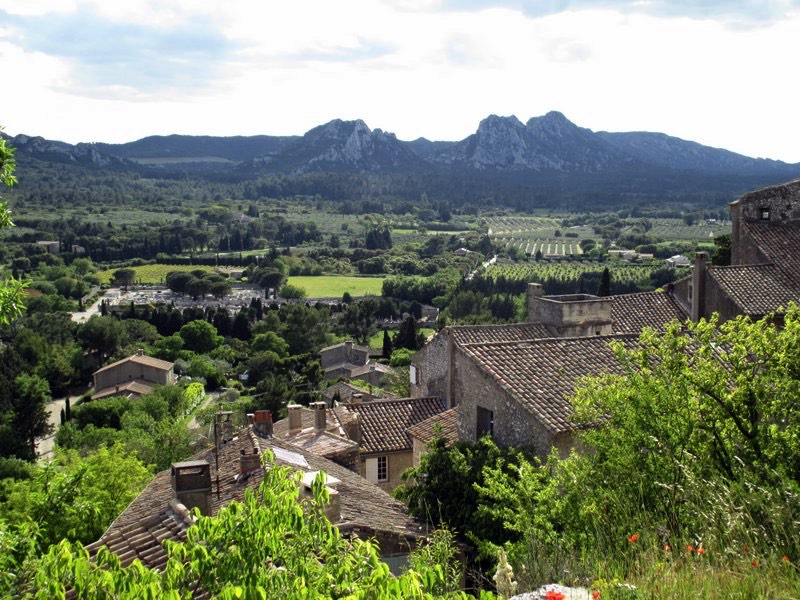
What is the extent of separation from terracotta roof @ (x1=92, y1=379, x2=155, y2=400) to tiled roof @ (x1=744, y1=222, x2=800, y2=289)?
191ft

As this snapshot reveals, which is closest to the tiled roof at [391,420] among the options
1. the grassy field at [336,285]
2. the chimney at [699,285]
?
the chimney at [699,285]

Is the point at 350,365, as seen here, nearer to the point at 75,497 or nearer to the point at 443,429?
the point at 443,429

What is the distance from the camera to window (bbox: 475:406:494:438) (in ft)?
55.5

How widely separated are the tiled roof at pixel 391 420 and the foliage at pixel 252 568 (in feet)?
55.8

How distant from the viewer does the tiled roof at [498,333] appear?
24531mm

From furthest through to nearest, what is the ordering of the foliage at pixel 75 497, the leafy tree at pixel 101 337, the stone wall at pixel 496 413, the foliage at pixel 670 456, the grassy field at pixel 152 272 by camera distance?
the grassy field at pixel 152 272 < the leafy tree at pixel 101 337 < the stone wall at pixel 496 413 < the foliage at pixel 75 497 < the foliage at pixel 670 456

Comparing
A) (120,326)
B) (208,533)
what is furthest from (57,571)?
(120,326)

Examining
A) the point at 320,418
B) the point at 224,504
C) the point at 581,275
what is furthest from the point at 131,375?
the point at 224,504

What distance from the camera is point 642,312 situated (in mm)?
26453

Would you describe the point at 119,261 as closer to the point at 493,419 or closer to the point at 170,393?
the point at 170,393

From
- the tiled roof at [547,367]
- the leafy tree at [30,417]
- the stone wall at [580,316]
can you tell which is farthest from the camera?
the leafy tree at [30,417]

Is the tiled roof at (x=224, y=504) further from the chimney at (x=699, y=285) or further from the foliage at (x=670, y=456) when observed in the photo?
the chimney at (x=699, y=285)

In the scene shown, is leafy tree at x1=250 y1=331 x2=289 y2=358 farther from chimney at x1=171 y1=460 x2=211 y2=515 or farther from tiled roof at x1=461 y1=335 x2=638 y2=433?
chimney at x1=171 y1=460 x2=211 y2=515

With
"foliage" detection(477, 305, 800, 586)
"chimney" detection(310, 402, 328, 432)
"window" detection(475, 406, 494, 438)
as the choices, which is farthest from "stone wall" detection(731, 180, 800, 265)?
"foliage" detection(477, 305, 800, 586)
